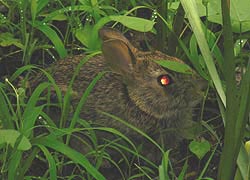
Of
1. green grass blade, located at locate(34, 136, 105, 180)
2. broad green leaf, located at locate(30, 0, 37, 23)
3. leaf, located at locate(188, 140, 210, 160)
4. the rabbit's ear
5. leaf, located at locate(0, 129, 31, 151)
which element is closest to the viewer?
leaf, located at locate(0, 129, 31, 151)

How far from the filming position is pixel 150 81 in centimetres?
396

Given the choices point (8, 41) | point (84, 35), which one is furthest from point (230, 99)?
point (8, 41)

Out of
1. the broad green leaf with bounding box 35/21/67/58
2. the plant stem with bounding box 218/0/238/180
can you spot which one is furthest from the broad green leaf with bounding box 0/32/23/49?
the plant stem with bounding box 218/0/238/180

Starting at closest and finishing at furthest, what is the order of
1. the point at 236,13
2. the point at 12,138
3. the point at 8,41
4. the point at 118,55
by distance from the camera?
the point at 12,138 < the point at 236,13 < the point at 118,55 < the point at 8,41

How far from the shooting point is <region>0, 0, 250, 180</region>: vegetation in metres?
3.16

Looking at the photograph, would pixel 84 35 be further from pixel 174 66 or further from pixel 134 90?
pixel 174 66

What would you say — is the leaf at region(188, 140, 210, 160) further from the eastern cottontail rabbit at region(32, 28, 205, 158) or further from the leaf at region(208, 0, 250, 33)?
the leaf at region(208, 0, 250, 33)

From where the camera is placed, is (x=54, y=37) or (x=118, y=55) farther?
(x=54, y=37)

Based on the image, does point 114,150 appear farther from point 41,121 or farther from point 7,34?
point 7,34

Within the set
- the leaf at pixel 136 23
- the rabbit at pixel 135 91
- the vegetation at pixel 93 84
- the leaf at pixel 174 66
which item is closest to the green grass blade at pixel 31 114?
the vegetation at pixel 93 84

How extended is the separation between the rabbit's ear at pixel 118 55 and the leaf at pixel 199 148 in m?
0.60

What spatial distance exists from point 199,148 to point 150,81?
0.54 meters

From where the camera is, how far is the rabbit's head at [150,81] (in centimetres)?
384

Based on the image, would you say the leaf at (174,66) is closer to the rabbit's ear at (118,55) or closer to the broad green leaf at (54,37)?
the rabbit's ear at (118,55)
